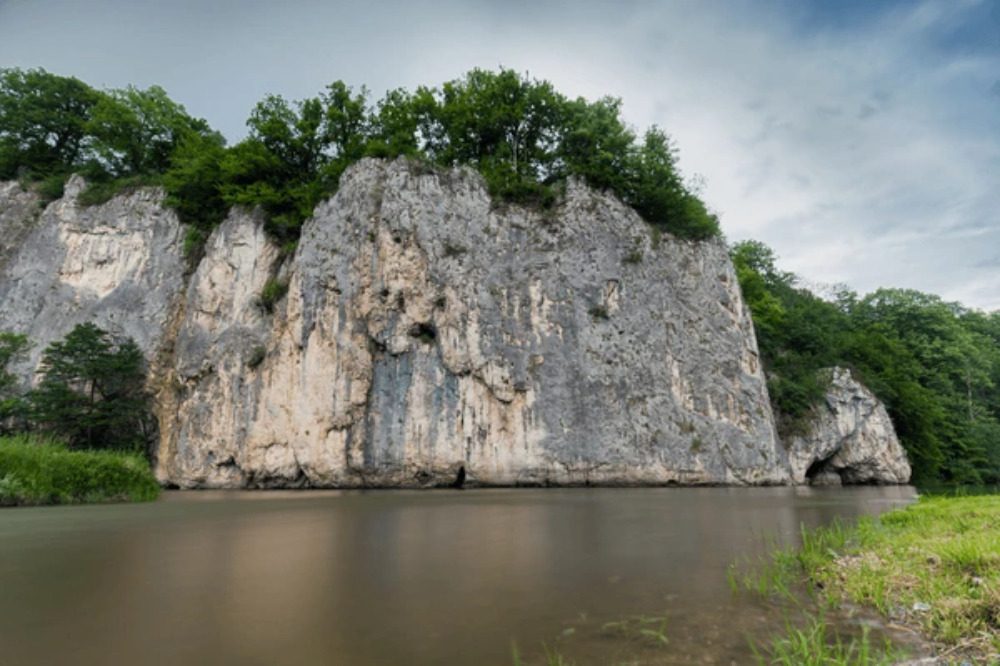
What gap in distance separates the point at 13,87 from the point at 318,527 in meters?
40.3

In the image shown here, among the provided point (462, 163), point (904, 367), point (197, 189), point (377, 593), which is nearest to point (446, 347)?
point (462, 163)

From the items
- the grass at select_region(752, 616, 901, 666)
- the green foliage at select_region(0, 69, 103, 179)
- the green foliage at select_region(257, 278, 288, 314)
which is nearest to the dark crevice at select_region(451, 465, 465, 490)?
the green foliage at select_region(257, 278, 288, 314)

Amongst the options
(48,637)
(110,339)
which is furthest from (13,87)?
(48,637)

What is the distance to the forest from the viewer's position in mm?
26750

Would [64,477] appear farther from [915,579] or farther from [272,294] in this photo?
[915,579]

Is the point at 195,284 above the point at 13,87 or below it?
below

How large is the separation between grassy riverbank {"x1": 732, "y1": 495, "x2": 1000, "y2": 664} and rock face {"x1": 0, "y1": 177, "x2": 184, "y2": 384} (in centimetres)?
2895

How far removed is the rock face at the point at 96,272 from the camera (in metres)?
26.5

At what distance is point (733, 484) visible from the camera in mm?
21625

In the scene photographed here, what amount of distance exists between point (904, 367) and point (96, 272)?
48322 mm

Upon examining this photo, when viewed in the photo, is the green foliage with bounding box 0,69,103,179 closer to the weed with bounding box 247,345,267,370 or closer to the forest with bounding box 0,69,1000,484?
the forest with bounding box 0,69,1000,484

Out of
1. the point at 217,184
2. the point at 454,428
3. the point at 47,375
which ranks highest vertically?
the point at 217,184

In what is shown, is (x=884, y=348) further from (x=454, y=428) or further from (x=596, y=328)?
(x=454, y=428)

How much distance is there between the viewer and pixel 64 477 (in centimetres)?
1381
